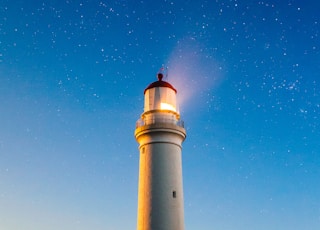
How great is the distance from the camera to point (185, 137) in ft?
57.5

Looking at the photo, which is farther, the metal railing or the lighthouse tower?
the metal railing

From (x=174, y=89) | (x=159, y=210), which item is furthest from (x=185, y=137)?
(x=159, y=210)

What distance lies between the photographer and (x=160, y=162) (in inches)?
643

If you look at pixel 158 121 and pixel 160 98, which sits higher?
pixel 160 98

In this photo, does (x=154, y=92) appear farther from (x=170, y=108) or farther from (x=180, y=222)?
(x=180, y=222)

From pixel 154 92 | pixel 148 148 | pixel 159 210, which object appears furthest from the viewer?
pixel 154 92

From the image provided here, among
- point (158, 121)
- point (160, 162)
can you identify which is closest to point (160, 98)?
point (158, 121)

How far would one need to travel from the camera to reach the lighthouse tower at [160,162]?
15.7m

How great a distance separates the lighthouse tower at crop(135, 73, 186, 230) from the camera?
1571cm

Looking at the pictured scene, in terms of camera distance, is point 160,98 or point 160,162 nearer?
point 160,162

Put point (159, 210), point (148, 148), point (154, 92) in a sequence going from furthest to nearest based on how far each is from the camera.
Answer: point (154, 92) → point (148, 148) → point (159, 210)

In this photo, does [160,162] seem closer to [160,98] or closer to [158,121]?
[158,121]

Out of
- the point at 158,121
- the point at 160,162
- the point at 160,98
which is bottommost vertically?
the point at 160,162

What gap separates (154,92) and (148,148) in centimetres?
275
